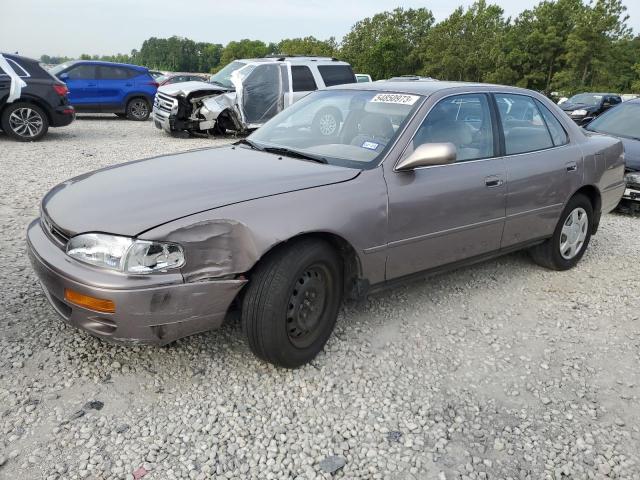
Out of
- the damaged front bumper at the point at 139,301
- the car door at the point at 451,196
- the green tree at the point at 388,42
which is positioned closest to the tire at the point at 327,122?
the car door at the point at 451,196

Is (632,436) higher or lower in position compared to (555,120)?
lower

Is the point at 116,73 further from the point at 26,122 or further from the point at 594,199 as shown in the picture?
the point at 594,199

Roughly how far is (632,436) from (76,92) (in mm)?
15597

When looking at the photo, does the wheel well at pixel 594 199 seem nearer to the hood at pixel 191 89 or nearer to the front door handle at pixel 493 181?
the front door handle at pixel 493 181

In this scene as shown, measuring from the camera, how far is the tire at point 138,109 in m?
15.8

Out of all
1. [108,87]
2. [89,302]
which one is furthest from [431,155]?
[108,87]

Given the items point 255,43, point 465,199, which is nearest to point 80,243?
point 465,199

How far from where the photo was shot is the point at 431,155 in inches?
127

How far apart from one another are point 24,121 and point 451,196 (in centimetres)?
992

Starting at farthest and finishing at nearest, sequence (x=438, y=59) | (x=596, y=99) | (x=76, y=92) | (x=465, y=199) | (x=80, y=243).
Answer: (x=438, y=59), (x=596, y=99), (x=76, y=92), (x=465, y=199), (x=80, y=243)

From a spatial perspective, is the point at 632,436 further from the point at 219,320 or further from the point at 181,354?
the point at 181,354

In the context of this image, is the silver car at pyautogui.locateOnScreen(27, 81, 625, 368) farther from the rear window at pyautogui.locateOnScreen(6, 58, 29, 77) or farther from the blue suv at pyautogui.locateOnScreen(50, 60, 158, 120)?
the blue suv at pyautogui.locateOnScreen(50, 60, 158, 120)

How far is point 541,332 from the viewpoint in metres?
3.76

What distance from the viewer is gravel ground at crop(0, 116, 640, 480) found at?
2.43 m
